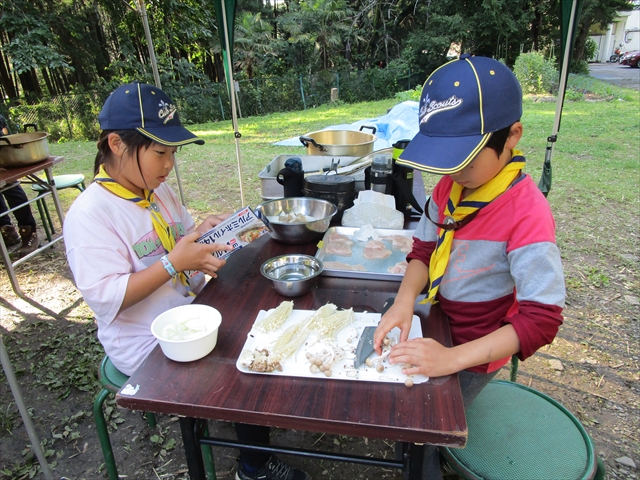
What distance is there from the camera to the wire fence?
12.5 metres

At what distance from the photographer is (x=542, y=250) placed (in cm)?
121

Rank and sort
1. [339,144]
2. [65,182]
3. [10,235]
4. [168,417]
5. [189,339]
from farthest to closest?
1. [10,235]
2. [65,182]
3. [339,144]
4. [168,417]
5. [189,339]

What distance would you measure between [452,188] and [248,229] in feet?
2.84

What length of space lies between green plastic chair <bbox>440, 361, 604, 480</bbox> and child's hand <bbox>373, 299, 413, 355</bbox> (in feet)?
2.20

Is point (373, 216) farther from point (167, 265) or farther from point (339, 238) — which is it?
point (167, 265)

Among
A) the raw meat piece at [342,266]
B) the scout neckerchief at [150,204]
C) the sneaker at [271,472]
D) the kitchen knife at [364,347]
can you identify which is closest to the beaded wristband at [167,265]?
the scout neckerchief at [150,204]

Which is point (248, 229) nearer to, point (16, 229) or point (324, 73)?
point (16, 229)

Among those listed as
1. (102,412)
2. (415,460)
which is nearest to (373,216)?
(415,460)

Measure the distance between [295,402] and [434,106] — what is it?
0.94 meters

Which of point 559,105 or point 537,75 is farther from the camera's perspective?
point 537,75

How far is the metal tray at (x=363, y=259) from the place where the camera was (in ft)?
5.82

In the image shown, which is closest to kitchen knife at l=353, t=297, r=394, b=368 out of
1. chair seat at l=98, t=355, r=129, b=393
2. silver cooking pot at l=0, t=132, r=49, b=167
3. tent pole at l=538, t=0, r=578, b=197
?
chair seat at l=98, t=355, r=129, b=393

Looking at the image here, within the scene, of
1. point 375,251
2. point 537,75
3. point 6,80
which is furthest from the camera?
point 537,75

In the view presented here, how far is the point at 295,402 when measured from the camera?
1.10 m
